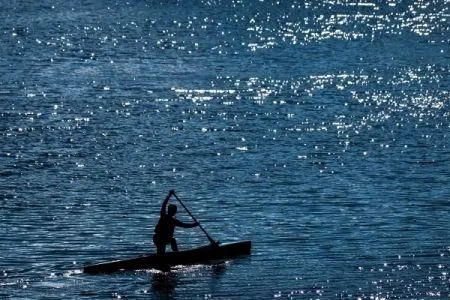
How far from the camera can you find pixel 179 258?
33.3 m

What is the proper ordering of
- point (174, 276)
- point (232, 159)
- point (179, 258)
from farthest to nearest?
point (232, 159) < point (179, 258) < point (174, 276)

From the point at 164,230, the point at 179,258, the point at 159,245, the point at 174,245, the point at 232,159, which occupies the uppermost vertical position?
the point at 232,159

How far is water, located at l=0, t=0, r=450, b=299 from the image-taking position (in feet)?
109

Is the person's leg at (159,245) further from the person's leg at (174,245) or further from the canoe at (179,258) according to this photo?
the person's leg at (174,245)

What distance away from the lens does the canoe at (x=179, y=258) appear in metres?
32.4

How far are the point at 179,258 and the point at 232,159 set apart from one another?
16.4 metres

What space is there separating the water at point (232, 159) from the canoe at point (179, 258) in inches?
14.9

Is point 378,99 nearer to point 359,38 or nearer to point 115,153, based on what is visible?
point 115,153

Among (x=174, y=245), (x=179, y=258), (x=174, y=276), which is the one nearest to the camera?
(x=174, y=276)

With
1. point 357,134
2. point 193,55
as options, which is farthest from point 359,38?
point 357,134

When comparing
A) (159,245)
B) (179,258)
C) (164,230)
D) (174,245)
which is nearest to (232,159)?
(174,245)

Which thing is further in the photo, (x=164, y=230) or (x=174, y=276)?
(x=164, y=230)

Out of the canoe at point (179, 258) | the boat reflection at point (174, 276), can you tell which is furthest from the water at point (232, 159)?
the canoe at point (179, 258)

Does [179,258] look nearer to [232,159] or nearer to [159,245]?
[159,245]
